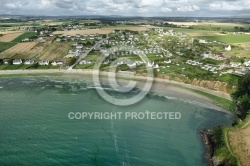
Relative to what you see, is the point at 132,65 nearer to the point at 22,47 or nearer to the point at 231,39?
the point at 22,47

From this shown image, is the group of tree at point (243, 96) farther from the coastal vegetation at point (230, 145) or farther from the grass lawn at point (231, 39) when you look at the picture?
the grass lawn at point (231, 39)

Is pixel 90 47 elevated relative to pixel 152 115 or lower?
elevated

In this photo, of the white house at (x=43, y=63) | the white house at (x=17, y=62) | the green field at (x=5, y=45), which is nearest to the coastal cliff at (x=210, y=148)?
the white house at (x=43, y=63)

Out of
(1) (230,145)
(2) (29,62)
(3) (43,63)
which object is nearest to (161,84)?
(1) (230,145)

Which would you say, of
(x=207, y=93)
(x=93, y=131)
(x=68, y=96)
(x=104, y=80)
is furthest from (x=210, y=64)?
(x=93, y=131)

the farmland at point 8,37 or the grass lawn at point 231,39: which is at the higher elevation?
the farmland at point 8,37

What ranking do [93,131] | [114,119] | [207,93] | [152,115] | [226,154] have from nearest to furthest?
[226,154], [93,131], [114,119], [152,115], [207,93]

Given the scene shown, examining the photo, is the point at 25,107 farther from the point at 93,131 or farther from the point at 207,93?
the point at 207,93

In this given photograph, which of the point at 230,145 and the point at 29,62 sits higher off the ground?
the point at 29,62
